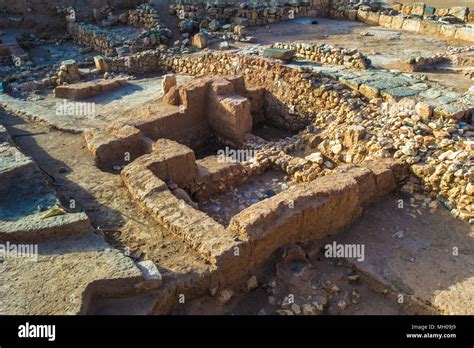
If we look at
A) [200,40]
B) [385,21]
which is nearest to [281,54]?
[200,40]

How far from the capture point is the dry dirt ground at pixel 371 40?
9484 mm

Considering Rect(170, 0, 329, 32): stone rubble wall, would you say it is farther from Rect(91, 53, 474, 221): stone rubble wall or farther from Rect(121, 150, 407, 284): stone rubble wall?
Rect(121, 150, 407, 284): stone rubble wall

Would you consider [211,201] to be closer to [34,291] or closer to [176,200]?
[176,200]

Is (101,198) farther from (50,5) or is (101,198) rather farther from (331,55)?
(50,5)

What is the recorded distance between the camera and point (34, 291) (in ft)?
13.0

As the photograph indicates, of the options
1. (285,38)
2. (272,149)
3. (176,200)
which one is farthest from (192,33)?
(176,200)

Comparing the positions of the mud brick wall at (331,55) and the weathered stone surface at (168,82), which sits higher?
the mud brick wall at (331,55)

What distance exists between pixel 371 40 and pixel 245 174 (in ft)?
20.7

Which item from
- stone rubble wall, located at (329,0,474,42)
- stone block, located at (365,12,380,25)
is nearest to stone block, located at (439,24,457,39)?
stone rubble wall, located at (329,0,474,42)

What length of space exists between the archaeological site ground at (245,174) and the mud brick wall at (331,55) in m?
0.04

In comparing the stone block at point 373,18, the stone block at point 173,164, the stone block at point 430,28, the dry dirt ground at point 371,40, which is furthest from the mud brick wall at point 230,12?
the stone block at point 173,164

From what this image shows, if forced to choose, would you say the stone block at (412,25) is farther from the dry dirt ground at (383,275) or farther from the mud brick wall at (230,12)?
the dry dirt ground at (383,275)
